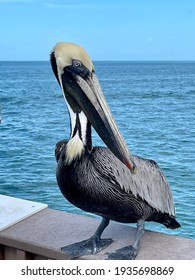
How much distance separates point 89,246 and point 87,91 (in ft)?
2.19

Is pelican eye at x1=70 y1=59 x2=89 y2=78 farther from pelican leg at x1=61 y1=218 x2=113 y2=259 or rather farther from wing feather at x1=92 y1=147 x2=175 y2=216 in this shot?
pelican leg at x1=61 y1=218 x2=113 y2=259

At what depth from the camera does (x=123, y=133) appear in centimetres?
1880

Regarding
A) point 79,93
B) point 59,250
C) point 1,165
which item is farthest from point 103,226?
point 1,165

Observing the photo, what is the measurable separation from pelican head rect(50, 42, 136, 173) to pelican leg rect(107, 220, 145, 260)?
1.05 feet

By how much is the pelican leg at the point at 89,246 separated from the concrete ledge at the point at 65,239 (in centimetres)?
2

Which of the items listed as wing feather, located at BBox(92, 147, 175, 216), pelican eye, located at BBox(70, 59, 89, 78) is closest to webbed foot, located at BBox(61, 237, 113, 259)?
wing feather, located at BBox(92, 147, 175, 216)

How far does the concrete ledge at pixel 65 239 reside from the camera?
88.5 inches

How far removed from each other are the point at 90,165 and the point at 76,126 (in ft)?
0.52

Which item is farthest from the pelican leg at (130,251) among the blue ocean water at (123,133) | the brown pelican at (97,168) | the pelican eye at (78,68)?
the blue ocean water at (123,133)

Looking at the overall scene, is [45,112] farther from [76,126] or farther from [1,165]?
[76,126]

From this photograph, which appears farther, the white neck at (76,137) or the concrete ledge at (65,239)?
the concrete ledge at (65,239)

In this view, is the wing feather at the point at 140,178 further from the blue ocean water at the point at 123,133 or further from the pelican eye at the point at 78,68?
the blue ocean water at the point at 123,133

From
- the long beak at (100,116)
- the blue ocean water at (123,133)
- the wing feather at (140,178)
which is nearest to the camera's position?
the long beak at (100,116)
